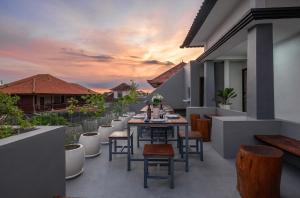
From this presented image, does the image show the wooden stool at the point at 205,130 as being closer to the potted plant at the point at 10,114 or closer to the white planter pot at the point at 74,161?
the white planter pot at the point at 74,161

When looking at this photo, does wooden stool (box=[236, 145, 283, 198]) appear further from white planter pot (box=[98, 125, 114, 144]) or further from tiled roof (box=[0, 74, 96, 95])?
tiled roof (box=[0, 74, 96, 95])

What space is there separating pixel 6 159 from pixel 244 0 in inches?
214

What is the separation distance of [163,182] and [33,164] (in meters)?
1.94

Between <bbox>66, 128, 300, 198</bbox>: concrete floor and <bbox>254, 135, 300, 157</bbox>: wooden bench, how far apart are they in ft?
1.77

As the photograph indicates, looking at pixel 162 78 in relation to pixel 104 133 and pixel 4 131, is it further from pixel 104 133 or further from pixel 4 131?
pixel 4 131

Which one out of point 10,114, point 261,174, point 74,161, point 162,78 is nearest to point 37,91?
point 162,78

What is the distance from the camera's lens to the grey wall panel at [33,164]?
1.53 metres

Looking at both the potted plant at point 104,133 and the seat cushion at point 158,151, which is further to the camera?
the potted plant at point 104,133

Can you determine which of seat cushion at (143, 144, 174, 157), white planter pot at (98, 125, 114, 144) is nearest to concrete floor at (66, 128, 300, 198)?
seat cushion at (143, 144, 174, 157)

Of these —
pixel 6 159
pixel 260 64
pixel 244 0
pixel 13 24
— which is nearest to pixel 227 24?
pixel 244 0

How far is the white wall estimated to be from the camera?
19.1ft

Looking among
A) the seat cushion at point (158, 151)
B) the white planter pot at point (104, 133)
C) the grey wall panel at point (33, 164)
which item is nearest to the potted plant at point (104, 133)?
the white planter pot at point (104, 133)

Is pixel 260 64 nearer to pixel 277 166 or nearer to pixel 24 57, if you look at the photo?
pixel 277 166

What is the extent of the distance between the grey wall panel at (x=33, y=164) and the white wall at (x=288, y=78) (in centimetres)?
572
